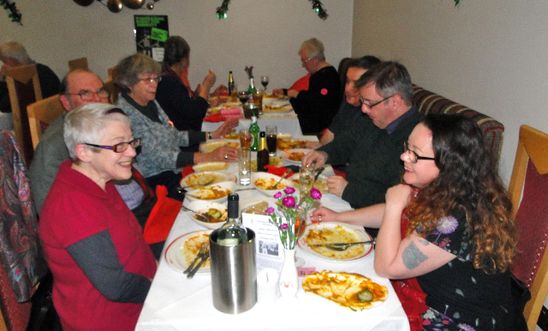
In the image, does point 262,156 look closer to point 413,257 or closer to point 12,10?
point 413,257

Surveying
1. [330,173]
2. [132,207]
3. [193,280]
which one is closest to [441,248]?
[193,280]

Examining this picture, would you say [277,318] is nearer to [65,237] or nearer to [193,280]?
[193,280]

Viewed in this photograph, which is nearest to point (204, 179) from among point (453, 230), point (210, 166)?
point (210, 166)

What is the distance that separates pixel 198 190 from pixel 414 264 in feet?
3.40

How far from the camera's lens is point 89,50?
5410 mm

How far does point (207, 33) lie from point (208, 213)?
4.29 meters

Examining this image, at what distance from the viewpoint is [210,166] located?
91.0 inches

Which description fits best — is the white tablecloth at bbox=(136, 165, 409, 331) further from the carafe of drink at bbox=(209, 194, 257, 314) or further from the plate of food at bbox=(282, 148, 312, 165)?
the plate of food at bbox=(282, 148, 312, 165)

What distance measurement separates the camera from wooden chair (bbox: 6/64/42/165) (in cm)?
325

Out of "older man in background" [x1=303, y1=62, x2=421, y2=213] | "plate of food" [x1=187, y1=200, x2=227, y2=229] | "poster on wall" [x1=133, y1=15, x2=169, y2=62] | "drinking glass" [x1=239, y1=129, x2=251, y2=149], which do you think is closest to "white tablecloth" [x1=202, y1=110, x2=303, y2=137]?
"drinking glass" [x1=239, y1=129, x2=251, y2=149]

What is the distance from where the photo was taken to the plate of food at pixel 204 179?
207 centimetres

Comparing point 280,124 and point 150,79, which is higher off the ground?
point 150,79

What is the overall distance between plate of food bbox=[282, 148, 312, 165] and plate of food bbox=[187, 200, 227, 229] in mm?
764

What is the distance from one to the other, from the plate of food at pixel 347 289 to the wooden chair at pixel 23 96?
2674 millimetres
